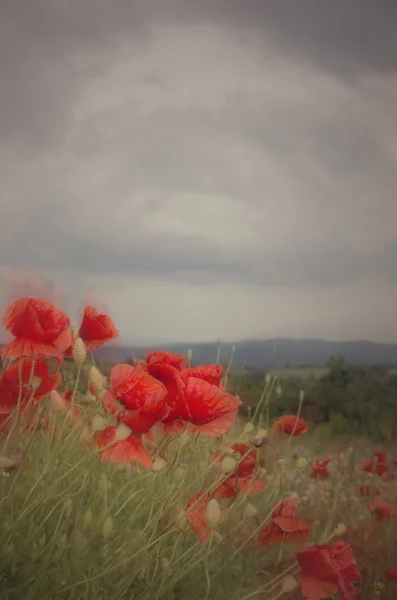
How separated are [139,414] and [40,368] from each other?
1.13 feet

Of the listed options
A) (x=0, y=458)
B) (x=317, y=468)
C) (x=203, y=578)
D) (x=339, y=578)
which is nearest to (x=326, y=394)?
(x=317, y=468)

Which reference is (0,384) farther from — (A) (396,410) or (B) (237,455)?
(A) (396,410)

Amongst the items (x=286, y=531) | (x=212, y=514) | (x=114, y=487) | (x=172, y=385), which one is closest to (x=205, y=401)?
(x=172, y=385)

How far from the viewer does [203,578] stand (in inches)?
63.1

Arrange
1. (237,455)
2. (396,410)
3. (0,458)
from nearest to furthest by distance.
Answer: (0,458)
(237,455)
(396,410)

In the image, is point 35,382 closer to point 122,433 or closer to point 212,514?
point 122,433

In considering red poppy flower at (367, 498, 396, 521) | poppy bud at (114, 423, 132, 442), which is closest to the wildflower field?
poppy bud at (114, 423, 132, 442)

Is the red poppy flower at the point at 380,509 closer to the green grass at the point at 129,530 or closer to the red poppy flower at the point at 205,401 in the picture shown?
the green grass at the point at 129,530

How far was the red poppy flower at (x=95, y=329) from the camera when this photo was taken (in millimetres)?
1368

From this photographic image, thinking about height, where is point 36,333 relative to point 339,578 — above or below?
above

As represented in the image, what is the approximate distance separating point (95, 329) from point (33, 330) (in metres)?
0.16

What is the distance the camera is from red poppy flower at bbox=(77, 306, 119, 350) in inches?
53.9

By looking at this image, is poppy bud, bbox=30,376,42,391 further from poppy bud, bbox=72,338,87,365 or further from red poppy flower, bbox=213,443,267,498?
red poppy flower, bbox=213,443,267,498

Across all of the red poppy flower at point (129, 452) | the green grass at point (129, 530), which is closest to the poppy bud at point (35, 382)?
the green grass at point (129, 530)
